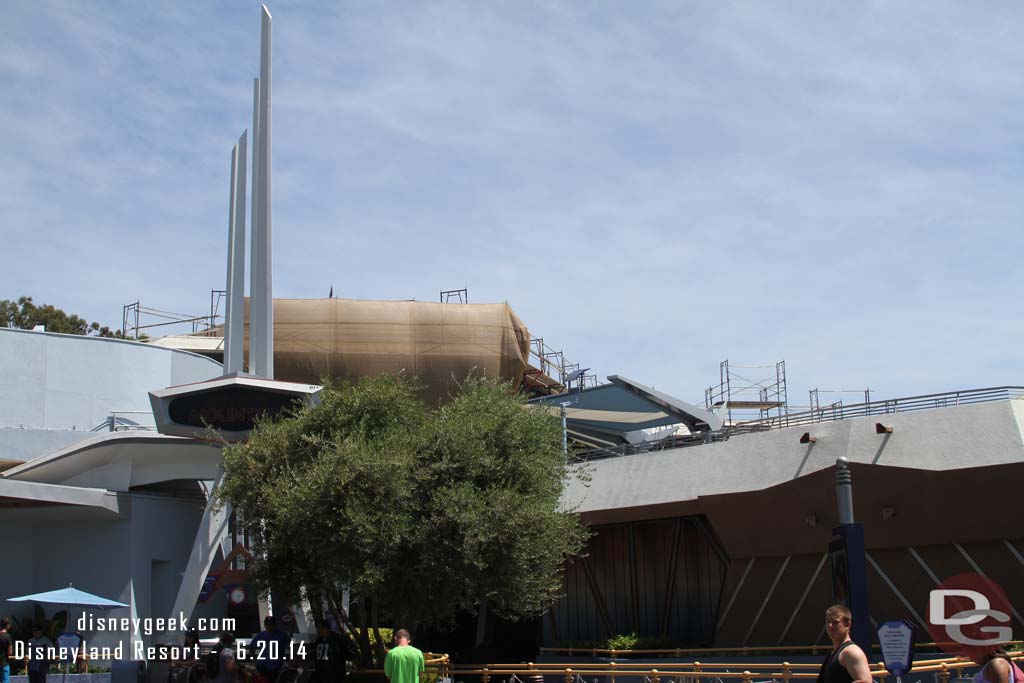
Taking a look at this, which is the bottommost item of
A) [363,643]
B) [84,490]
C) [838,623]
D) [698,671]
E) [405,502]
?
[698,671]

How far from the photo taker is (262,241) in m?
32.1

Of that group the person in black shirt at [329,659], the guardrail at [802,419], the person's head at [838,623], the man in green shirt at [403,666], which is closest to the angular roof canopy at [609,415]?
the guardrail at [802,419]

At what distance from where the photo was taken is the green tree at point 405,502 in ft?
63.4

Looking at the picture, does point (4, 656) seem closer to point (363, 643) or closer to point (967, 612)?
point (363, 643)

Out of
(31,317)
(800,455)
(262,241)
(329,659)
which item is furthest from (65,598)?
(31,317)

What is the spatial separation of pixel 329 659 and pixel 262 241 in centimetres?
1712

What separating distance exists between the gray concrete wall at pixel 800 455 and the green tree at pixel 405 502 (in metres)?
5.16

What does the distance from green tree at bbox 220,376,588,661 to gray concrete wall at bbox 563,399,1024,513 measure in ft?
16.9

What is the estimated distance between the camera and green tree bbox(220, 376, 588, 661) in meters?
19.3

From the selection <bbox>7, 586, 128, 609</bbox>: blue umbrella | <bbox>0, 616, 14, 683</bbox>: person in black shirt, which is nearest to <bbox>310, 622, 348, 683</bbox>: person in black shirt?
<bbox>0, 616, 14, 683</bbox>: person in black shirt

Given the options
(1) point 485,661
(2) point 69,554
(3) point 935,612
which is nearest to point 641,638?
(1) point 485,661

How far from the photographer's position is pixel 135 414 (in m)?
39.5

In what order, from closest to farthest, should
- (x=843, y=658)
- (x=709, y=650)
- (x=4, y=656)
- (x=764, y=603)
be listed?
(x=843, y=658), (x=4, y=656), (x=709, y=650), (x=764, y=603)

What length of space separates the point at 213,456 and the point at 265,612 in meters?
6.02
